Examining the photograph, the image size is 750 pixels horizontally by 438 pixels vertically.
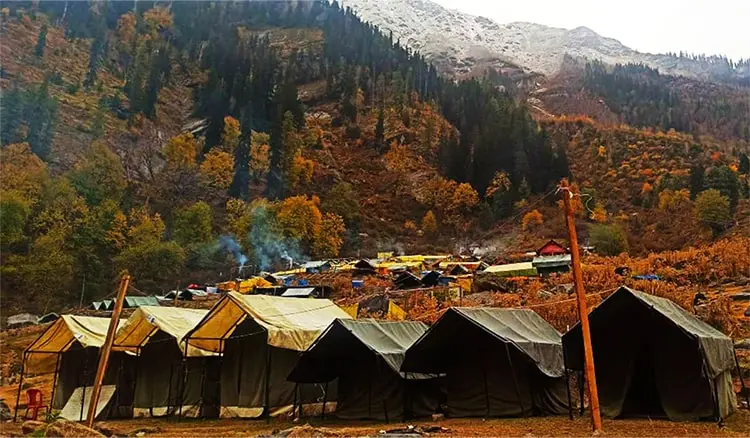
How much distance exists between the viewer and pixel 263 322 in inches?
672

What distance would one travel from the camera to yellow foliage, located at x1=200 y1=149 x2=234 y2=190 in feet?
378

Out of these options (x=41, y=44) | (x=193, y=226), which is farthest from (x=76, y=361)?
(x=41, y=44)

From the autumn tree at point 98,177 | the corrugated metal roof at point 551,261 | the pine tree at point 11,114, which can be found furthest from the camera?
the pine tree at point 11,114

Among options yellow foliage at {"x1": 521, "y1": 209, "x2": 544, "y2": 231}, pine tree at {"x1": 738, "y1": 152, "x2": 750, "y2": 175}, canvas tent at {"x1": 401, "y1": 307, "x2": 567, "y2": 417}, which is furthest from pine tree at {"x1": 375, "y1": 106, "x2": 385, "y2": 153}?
canvas tent at {"x1": 401, "y1": 307, "x2": 567, "y2": 417}

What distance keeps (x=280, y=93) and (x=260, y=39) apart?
4587cm

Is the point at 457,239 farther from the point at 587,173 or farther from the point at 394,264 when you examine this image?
the point at 394,264

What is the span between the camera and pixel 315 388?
18391 mm

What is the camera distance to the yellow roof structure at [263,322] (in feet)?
55.5

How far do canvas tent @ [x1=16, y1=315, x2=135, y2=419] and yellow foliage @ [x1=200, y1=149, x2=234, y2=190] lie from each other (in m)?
94.5

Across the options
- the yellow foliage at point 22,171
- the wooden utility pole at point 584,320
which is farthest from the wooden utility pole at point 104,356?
the yellow foliage at point 22,171

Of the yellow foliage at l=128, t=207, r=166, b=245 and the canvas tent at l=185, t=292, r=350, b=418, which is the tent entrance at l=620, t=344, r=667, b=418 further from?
the yellow foliage at l=128, t=207, r=166, b=245

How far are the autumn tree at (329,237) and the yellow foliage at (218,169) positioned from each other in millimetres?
20178

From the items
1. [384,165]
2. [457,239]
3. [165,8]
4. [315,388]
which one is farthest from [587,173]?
[165,8]

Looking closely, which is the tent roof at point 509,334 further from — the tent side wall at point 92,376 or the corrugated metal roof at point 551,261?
the corrugated metal roof at point 551,261
